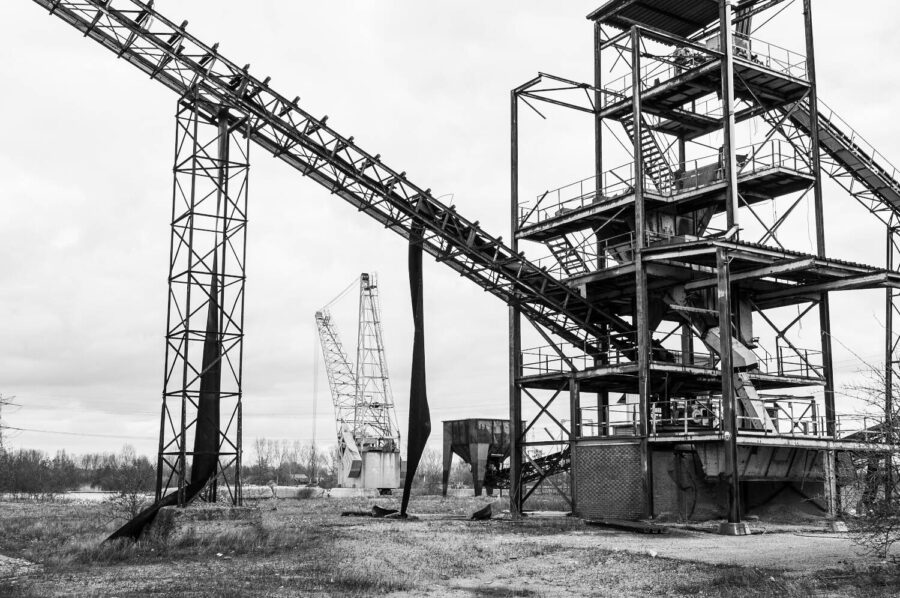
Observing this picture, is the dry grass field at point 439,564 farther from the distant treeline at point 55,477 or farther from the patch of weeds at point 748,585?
the distant treeline at point 55,477

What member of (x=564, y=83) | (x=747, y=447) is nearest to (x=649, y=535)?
(x=747, y=447)

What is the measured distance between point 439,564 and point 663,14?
28.6 meters

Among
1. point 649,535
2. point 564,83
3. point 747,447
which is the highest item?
point 564,83

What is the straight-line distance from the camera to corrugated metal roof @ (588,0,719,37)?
3884 centimetres

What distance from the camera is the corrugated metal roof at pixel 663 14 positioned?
3884cm

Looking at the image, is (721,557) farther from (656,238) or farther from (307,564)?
(656,238)

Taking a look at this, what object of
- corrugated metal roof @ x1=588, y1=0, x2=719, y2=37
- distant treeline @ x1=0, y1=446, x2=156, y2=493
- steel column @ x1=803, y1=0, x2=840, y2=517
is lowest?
distant treeline @ x1=0, y1=446, x2=156, y2=493

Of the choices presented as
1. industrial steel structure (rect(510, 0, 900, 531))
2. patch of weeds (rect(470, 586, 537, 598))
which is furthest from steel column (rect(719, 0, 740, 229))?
patch of weeds (rect(470, 586, 537, 598))

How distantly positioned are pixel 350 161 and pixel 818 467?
20.2m

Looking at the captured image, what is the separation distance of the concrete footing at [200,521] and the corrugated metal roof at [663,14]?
81.5 feet

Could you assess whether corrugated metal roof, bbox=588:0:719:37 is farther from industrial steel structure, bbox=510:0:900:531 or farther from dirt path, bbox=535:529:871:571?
dirt path, bbox=535:529:871:571

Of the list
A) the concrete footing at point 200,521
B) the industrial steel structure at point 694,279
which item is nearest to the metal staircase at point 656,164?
the industrial steel structure at point 694,279

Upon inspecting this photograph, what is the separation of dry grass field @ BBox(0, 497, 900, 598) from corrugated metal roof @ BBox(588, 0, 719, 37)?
21.8 m

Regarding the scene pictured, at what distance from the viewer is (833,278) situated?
34.6 metres
